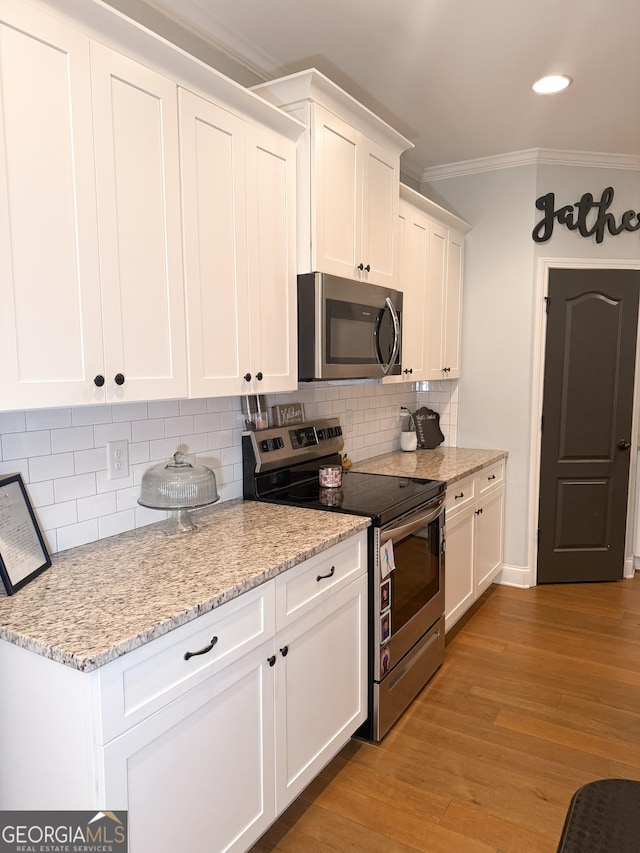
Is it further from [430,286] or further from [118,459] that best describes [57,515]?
[430,286]

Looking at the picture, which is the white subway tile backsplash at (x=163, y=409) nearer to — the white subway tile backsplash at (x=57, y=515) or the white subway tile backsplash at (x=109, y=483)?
the white subway tile backsplash at (x=109, y=483)

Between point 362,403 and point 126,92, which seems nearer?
point 126,92

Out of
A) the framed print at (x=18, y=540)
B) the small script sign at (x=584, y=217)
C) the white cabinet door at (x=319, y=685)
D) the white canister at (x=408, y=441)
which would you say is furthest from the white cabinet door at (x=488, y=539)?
the framed print at (x=18, y=540)

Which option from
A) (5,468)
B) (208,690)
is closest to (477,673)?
(208,690)

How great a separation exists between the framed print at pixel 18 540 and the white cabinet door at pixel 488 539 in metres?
2.45

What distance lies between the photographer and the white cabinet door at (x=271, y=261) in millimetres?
2090

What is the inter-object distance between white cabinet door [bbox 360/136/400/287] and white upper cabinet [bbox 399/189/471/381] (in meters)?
0.28

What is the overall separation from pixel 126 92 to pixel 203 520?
4.55ft

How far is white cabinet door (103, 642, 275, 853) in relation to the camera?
1.30 meters

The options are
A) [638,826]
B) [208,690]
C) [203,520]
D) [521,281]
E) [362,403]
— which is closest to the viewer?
[638,826]

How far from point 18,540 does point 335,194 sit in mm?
1742

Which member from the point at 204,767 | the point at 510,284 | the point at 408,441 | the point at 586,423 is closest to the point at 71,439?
the point at 204,767

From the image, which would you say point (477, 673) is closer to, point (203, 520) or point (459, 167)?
point (203, 520)

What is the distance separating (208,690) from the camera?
4.91 feet
